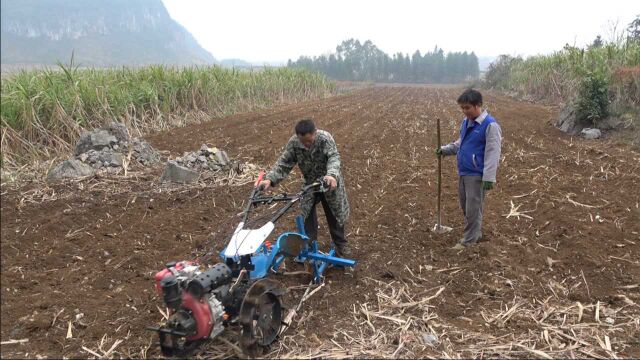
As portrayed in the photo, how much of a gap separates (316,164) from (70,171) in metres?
4.36

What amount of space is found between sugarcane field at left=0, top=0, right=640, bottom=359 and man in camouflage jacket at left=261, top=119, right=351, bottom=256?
0.07ft

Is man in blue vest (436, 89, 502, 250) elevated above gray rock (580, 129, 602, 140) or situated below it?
above

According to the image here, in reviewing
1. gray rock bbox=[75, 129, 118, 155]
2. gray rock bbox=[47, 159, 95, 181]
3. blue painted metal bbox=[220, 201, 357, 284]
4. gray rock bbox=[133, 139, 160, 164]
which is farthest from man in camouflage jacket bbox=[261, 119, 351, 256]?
gray rock bbox=[75, 129, 118, 155]

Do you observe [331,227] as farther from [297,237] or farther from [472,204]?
[472,204]

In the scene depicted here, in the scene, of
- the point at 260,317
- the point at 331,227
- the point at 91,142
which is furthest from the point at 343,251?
the point at 91,142

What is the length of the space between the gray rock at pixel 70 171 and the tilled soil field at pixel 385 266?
0.32m

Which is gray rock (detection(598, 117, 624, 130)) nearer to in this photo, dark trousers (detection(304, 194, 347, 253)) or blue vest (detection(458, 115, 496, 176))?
blue vest (detection(458, 115, 496, 176))

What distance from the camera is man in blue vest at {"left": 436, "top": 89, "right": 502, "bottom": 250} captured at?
4609 millimetres

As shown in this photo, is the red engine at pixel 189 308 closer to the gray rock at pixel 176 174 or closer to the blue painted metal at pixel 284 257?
the blue painted metal at pixel 284 257

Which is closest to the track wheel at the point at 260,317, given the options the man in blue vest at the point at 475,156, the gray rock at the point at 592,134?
the man in blue vest at the point at 475,156

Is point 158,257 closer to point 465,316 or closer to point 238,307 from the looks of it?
point 238,307

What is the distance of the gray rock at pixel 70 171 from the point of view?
6734 mm

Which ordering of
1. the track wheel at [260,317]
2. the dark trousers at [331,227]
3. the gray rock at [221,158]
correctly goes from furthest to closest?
1. the gray rock at [221,158]
2. the dark trousers at [331,227]
3. the track wheel at [260,317]

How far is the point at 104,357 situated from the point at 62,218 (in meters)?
2.68
